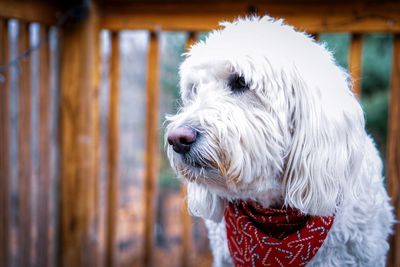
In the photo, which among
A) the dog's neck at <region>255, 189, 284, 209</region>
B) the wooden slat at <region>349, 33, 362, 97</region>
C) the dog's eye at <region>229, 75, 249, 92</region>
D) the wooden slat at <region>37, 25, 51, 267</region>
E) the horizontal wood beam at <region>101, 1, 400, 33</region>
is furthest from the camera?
the wooden slat at <region>37, 25, 51, 267</region>

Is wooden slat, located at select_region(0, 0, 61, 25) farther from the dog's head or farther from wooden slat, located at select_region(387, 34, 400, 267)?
wooden slat, located at select_region(387, 34, 400, 267)

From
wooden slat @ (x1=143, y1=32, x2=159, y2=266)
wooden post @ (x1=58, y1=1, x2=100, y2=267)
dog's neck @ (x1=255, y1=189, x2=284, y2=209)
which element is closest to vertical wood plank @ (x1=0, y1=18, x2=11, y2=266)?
wooden post @ (x1=58, y1=1, x2=100, y2=267)

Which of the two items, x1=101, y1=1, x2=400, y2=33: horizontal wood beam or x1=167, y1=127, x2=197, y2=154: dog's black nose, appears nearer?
x1=167, y1=127, x2=197, y2=154: dog's black nose

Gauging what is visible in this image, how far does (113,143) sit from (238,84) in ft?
3.63

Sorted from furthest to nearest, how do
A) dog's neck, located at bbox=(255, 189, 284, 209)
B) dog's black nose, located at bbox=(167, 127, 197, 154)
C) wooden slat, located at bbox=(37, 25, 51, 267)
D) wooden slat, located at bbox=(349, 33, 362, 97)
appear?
1. wooden slat, located at bbox=(37, 25, 51, 267)
2. wooden slat, located at bbox=(349, 33, 362, 97)
3. dog's neck, located at bbox=(255, 189, 284, 209)
4. dog's black nose, located at bbox=(167, 127, 197, 154)

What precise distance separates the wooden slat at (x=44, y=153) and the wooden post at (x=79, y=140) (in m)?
0.08

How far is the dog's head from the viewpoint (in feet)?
4.33

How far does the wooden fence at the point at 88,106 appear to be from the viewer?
1.96 m

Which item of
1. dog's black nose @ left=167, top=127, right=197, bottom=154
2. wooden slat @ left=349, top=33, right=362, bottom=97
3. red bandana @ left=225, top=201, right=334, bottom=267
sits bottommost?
red bandana @ left=225, top=201, right=334, bottom=267

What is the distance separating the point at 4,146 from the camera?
1.95m

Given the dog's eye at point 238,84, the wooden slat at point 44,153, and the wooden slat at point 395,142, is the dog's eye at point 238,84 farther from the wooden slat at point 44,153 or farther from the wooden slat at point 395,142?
the wooden slat at point 44,153

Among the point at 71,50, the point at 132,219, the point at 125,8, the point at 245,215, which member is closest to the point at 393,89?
the point at 245,215

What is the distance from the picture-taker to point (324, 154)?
1.32m

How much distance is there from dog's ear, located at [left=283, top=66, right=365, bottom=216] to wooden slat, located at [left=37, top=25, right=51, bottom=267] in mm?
1432
